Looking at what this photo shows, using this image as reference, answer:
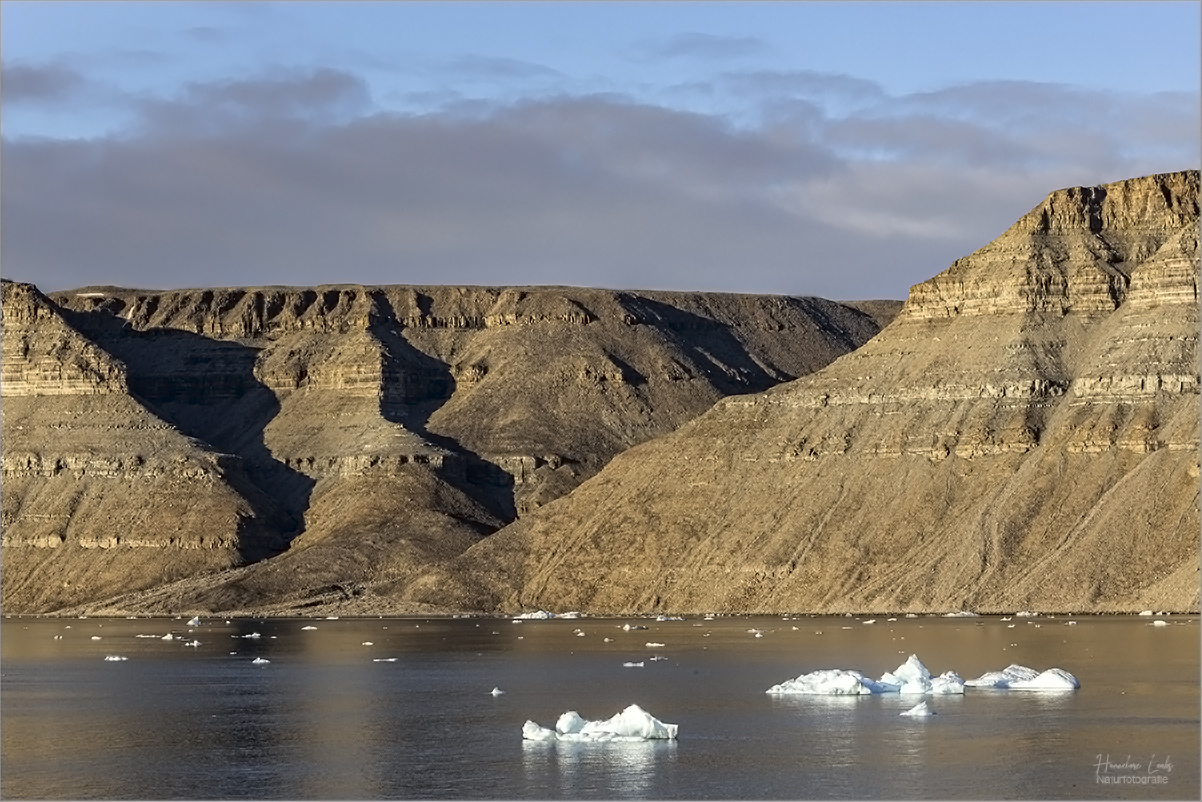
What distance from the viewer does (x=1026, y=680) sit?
213 feet

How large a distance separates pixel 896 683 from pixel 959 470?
6288 centimetres

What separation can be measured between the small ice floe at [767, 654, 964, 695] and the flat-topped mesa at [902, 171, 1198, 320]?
73.5 metres

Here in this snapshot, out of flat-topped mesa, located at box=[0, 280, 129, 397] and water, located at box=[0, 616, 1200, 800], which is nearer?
water, located at box=[0, 616, 1200, 800]

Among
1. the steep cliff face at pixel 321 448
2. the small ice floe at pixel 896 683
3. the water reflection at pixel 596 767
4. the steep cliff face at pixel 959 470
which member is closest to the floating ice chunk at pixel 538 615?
the steep cliff face at pixel 959 470

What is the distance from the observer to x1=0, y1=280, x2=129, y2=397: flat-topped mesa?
187125mm

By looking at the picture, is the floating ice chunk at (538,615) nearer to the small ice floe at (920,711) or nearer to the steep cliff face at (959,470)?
the steep cliff face at (959,470)

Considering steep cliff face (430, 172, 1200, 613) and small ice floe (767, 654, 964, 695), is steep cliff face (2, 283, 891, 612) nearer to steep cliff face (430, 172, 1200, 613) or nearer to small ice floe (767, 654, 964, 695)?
steep cliff face (430, 172, 1200, 613)

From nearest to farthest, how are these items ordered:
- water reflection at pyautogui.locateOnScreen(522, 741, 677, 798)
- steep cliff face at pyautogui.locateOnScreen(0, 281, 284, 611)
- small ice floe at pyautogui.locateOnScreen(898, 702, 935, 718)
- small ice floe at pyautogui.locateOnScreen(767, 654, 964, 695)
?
1. water reflection at pyautogui.locateOnScreen(522, 741, 677, 798)
2. small ice floe at pyautogui.locateOnScreen(898, 702, 935, 718)
3. small ice floe at pyautogui.locateOnScreen(767, 654, 964, 695)
4. steep cliff face at pyautogui.locateOnScreen(0, 281, 284, 611)

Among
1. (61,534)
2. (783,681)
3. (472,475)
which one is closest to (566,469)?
(472,475)

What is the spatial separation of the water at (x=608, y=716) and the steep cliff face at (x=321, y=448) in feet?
182

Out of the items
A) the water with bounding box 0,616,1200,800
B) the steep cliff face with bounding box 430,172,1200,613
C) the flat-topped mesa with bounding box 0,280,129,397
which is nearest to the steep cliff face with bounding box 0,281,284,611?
the flat-topped mesa with bounding box 0,280,129,397

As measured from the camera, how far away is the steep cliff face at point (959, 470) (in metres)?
113

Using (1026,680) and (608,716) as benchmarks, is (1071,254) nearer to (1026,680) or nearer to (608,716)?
(1026,680)

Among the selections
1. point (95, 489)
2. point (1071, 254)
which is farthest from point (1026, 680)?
point (95, 489)
